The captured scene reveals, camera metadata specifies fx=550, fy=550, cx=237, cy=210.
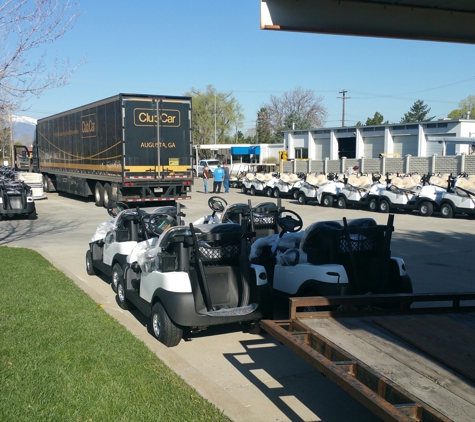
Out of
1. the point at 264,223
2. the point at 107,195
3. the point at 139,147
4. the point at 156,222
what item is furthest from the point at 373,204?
the point at 156,222

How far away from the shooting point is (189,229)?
643 centimetres

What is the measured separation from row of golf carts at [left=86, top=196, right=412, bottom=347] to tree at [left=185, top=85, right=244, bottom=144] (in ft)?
233

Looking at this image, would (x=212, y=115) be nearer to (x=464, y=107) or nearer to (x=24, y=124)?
(x=24, y=124)

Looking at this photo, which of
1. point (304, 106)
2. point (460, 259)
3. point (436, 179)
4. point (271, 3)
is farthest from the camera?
point (304, 106)

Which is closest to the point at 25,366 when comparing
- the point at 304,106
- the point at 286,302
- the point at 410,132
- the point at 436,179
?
the point at 286,302

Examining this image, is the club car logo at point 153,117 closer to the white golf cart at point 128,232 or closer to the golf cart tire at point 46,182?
the white golf cart at point 128,232

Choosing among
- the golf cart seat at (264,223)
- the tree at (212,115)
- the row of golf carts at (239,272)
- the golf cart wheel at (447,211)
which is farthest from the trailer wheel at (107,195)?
the tree at (212,115)

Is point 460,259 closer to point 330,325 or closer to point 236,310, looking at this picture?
point 236,310

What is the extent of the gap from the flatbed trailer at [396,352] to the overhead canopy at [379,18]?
504cm

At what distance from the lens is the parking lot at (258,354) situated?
472 centimetres

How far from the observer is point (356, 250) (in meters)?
6.83

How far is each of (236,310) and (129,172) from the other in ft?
50.0

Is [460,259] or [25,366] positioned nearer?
[25,366]

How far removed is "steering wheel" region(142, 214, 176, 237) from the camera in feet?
28.8
